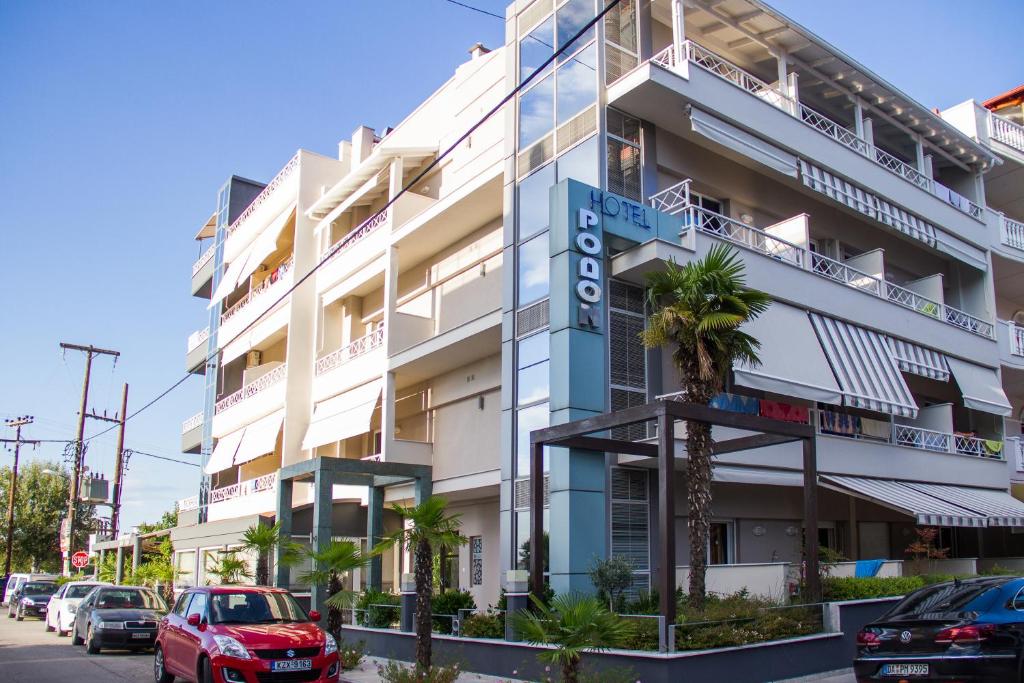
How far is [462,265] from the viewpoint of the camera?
84.0 feet

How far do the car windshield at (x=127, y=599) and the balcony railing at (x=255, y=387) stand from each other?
894 centimetres

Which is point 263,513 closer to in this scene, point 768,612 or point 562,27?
point 562,27

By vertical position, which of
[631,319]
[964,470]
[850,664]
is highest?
[631,319]

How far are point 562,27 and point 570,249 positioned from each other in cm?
617

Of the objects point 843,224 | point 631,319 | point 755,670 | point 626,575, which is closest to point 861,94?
point 843,224

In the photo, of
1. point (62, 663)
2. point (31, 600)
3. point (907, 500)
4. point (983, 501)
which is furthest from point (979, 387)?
point (31, 600)

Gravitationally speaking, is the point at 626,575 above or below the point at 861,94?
below

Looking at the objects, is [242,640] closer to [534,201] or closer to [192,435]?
[534,201]

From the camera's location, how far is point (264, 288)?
34281 mm

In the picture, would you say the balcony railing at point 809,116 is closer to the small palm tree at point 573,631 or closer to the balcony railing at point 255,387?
the small palm tree at point 573,631

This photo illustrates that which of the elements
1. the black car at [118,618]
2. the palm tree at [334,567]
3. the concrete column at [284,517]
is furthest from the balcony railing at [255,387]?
the palm tree at [334,567]

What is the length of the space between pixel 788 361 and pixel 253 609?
11.6 metres

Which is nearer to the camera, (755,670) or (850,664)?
(755,670)

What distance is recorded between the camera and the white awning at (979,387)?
976 inches
